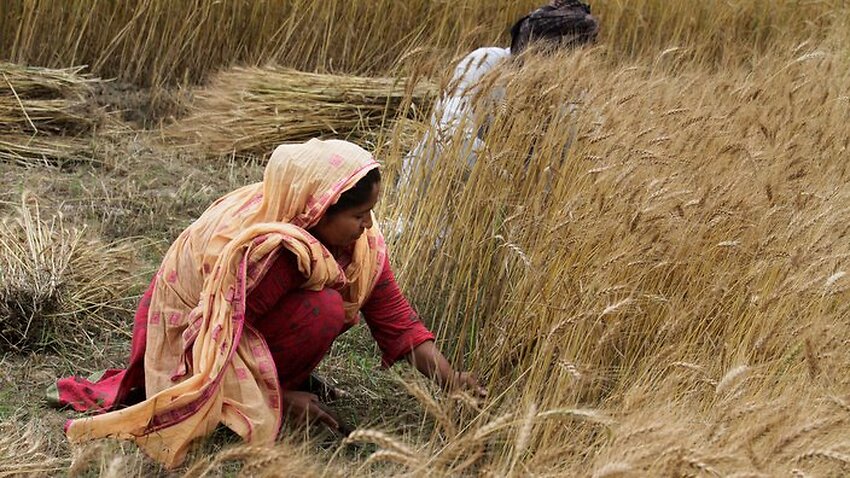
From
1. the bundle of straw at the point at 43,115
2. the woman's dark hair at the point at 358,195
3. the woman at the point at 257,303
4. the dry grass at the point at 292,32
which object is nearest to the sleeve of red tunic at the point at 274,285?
the woman at the point at 257,303

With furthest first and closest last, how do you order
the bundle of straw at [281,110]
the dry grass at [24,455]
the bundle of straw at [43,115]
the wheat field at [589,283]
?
the bundle of straw at [281,110] → the bundle of straw at [43,115] → the dry grass at [24,455] → the wheat field at [589,283]

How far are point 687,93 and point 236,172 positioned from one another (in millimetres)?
1753

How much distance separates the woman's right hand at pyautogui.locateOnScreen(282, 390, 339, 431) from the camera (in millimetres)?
2357

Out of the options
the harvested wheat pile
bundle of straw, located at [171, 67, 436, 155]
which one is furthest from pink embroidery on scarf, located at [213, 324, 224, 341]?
bundle of straw, located at [171, 67, 436, 155]

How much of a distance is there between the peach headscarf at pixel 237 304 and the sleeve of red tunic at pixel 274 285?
0.09 feet

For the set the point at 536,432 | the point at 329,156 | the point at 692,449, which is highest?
the point at 329,156

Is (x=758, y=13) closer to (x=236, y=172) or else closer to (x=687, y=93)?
(x=687, y=93)

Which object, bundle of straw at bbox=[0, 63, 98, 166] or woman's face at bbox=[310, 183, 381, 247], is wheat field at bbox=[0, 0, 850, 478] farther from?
woman's face at bbox=[310, 183, 381, 247]

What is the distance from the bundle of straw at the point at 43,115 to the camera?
4414mm

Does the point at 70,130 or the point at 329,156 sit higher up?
the point at 329,156

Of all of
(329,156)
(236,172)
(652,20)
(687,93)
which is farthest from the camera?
(652,20)

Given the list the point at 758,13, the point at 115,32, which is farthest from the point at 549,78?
the point at 758,13

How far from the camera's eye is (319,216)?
2.20 meters

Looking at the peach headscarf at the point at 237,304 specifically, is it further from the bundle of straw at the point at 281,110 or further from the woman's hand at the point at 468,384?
the bundle of straw at the point at 281,110
